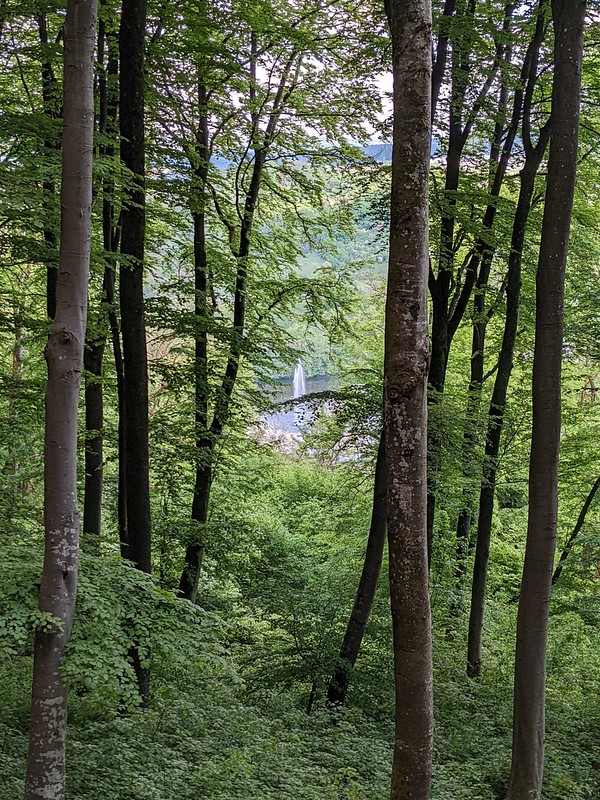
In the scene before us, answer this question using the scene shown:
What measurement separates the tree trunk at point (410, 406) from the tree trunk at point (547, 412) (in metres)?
1.99

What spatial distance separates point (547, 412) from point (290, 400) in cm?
402

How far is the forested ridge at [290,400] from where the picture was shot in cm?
369

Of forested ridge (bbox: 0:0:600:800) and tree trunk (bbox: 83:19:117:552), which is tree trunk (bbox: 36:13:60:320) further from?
tree trunk (bbox: 83:19:117:552)

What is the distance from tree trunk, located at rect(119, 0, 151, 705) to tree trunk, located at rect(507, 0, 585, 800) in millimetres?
3197

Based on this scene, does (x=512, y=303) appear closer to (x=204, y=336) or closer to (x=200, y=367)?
(x=204, y=336)

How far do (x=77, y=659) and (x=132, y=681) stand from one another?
354mm

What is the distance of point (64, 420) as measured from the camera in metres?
3.82

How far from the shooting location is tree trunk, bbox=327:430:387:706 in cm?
721

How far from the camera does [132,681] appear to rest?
3.77 meters

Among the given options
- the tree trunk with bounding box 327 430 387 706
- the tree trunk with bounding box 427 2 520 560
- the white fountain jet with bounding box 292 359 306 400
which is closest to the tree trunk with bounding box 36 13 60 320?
the tree trunk with bounding box 327 430 387 706

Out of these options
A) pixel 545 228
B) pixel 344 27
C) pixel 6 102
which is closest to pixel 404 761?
pixel 545 228

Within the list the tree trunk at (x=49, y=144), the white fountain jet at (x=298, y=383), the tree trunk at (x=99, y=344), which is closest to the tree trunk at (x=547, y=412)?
the tree trunk at (x=49, y=144)

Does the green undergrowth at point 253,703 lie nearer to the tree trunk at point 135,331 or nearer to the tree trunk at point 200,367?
the tree trunk at point 200,367

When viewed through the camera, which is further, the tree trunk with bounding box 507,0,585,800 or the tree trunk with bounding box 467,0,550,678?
the tree trunk with bounding box 467,0,550,678
